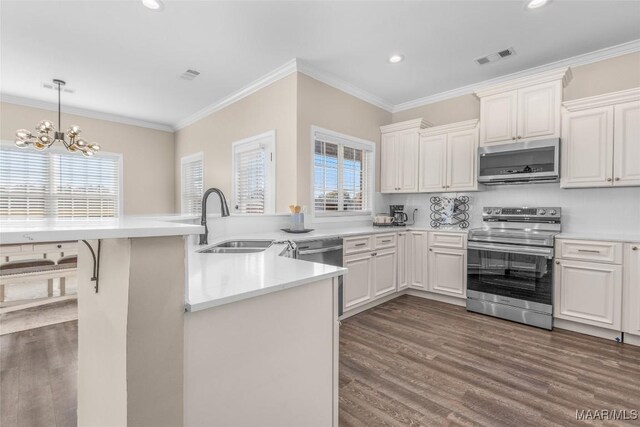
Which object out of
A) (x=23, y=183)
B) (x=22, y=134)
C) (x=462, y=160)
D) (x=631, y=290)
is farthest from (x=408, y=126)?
(x=23, y=183)

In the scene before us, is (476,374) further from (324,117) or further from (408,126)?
(408,126)

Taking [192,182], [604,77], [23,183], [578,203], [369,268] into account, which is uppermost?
[604,77]

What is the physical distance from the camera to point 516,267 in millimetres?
3047

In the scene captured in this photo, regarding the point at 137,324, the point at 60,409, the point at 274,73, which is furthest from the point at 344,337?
the point at 274,73

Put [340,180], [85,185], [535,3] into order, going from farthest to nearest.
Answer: [85,185]
[340,180]
[535,3]

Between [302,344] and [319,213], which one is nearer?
[302,344]

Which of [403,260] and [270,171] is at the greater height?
[270,171]

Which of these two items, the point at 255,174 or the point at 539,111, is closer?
the point at 539,111

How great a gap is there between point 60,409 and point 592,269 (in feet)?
13.8

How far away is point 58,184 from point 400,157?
5.61 metres

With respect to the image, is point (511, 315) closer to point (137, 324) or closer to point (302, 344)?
point (302, 344)

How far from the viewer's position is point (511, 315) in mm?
3053

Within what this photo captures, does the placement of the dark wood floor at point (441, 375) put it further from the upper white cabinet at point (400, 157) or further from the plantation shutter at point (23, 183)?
the plantation shutter at point (23, 183)

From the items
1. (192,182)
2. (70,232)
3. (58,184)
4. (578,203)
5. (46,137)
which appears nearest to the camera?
(70,232)
